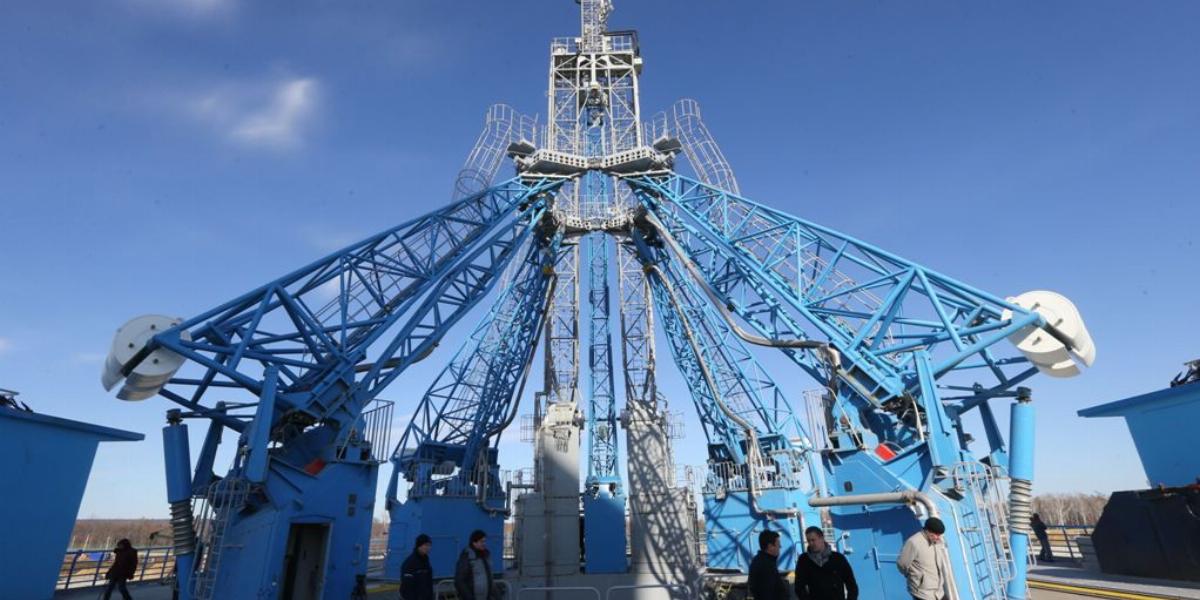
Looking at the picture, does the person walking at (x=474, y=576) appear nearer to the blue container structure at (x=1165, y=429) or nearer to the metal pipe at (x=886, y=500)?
the metal pipe at (x=886, y=500)

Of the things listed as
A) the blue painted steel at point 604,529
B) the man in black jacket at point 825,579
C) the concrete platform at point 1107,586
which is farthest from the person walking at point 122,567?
the concrete platform at point 1107,586

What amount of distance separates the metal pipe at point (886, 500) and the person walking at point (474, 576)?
8.40m

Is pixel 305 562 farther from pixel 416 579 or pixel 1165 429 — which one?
pixel 1165 429

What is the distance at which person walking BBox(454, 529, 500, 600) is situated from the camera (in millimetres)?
8172

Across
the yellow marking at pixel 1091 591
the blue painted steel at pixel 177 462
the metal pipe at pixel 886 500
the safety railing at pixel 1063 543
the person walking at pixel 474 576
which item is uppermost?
the blue painted steel at pixel 177 462

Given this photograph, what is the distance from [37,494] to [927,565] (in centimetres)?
2238

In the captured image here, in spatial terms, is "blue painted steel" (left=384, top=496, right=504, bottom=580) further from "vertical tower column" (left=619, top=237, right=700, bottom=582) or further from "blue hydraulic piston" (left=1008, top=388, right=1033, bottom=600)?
"blue hydraulic piston" (left=1008, top=388, right=1033, bottom=600)

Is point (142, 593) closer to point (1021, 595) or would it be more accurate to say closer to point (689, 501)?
point (689, 501)

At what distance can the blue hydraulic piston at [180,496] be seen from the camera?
1255cm

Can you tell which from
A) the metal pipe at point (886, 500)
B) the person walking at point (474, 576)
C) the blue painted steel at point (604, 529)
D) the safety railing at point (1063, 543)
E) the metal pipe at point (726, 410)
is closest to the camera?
the person walking at point (474, 576)

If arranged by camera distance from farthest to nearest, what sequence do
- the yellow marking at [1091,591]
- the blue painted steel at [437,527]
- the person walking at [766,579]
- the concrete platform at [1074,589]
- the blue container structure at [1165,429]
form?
1. the blue painted steel at [437,527]
2. the blue container structure at [1165,429]
3. the concrete platform at [1074,589]
4. the yellow marking at [1091,591]
5. the person walking at [766,579]

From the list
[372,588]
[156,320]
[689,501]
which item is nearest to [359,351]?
[156,320]

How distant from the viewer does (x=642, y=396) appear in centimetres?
3098

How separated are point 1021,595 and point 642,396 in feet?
67.2
